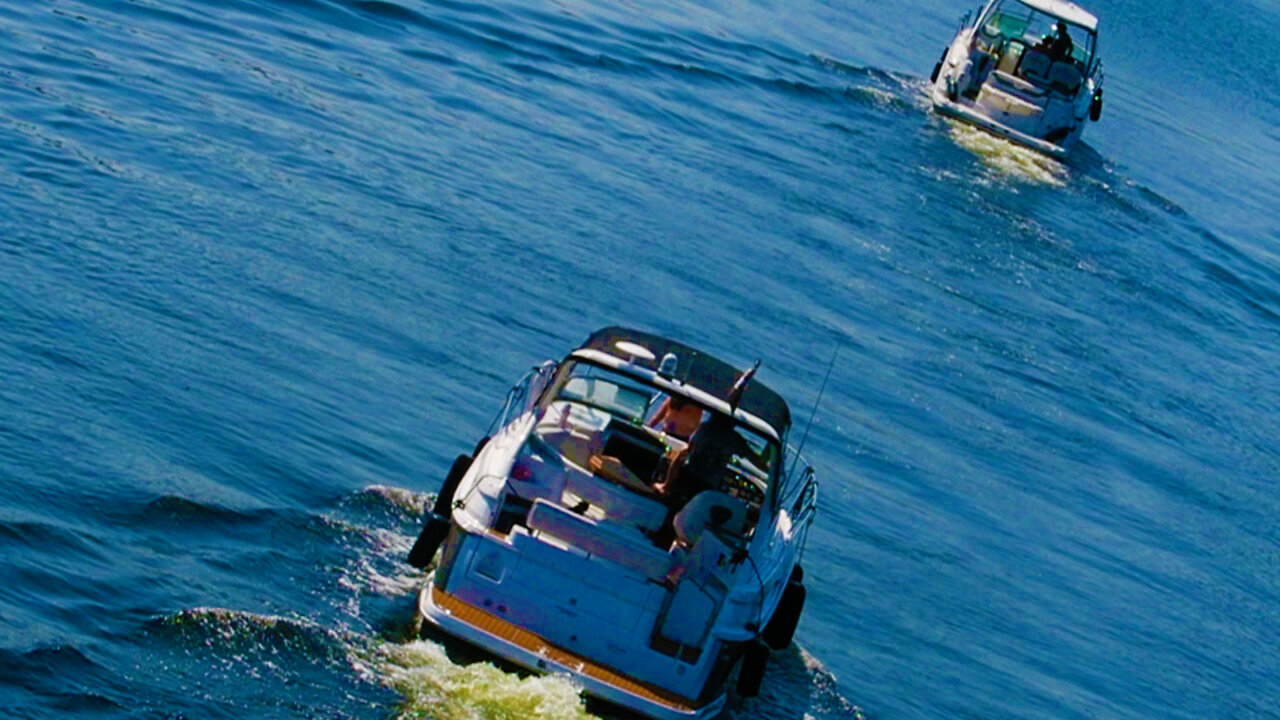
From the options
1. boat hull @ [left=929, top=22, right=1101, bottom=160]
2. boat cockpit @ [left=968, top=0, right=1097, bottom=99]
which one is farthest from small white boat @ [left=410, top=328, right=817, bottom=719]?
boat cockpit @ [left=968, top=0, right=1097, bottom=99]

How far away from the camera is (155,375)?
62.3 feet

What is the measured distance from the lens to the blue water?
15.2 metres

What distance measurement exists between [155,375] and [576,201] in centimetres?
1162

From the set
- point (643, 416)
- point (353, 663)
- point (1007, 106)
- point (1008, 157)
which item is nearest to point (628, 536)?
point (353, 663)

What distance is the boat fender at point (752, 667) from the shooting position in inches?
597

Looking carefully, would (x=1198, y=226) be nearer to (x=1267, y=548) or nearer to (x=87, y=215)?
(x=1267, y=548)

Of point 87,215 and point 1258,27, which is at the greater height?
point 1258,27

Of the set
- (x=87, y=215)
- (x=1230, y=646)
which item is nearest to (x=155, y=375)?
(x=87, y=215)

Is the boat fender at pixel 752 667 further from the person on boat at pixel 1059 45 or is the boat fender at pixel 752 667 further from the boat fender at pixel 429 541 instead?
the person on boat at pixel 1059 45

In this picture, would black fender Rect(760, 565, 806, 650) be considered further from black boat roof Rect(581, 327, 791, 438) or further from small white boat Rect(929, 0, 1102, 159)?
small white boat Rect(929, 0, 1102, 159)

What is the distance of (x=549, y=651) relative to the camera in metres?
14.2

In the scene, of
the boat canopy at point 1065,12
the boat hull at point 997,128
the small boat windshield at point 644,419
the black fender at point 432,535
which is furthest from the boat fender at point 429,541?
Answer: the boat canopy at point 1065,12

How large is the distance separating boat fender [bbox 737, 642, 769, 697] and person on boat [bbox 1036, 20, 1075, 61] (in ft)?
95.5

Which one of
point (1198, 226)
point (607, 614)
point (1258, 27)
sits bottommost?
point (607, 614)
